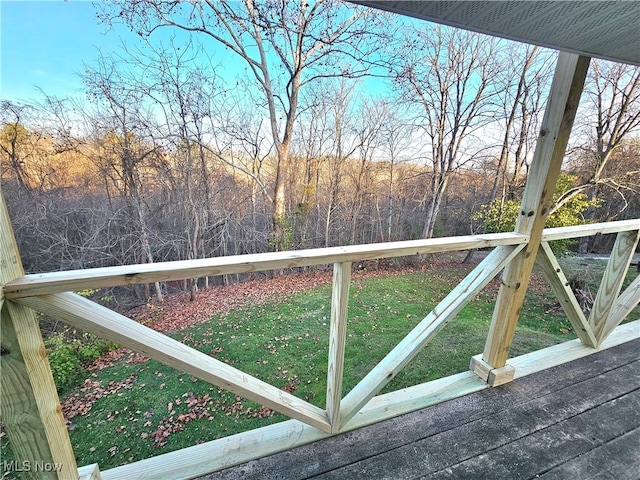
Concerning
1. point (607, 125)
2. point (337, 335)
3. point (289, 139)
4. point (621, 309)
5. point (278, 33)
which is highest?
point (278, 33)

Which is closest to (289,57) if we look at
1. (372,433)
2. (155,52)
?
(155,52)

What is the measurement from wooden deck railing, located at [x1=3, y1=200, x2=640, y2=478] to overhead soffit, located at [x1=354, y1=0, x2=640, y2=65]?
0.71 metres

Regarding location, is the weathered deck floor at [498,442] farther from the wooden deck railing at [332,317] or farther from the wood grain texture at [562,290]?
the wood grain texture at [562,290]

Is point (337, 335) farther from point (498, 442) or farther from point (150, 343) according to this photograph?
point (498, 442)

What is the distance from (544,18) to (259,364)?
300 centimetres

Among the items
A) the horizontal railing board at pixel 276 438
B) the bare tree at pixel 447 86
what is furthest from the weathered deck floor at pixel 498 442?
the bare tree at pixel 447 86

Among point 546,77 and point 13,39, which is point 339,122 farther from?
point 13,39

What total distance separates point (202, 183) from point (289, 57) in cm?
269

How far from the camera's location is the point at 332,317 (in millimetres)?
1116

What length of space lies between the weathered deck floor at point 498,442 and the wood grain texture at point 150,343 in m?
0.25

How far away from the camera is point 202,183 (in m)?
5.07

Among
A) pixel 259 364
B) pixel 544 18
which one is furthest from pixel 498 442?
pixel 259 364

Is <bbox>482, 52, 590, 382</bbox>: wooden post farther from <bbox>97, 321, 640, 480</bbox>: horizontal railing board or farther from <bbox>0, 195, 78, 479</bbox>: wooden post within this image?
<bbox>0, 195, 78, 479</bbox>: wooden post

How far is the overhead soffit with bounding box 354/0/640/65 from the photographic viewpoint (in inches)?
26.7
